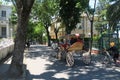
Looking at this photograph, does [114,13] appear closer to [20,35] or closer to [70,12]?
[70,12]

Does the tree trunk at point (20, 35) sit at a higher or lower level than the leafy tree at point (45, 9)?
lower

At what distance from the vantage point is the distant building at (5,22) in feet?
246

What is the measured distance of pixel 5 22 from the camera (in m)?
74.9

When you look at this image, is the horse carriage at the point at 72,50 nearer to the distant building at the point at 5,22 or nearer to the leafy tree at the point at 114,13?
the leafy tree at the point at 114,13

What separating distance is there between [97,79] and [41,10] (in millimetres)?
37331

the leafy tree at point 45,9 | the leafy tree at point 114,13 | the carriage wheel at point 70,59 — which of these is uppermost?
the leafy tree at point 45,9

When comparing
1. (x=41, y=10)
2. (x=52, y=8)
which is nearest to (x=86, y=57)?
(x=52, y=8)

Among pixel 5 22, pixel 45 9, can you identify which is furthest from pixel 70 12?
pixel 5 22

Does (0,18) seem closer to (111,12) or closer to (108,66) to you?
(111,12)

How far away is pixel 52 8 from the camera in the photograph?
155 feet

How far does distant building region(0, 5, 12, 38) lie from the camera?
7494 centimetres

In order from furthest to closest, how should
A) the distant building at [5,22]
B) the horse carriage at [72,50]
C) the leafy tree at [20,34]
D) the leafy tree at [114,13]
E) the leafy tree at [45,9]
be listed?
1. the distant building at [5,22]
2. the leafy tree at [45,9]
3. the leafy tree at [114,13]
4. the horse carriage at [72,50]
5. the leafy tree at [20,34]

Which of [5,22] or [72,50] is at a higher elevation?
[5,22]

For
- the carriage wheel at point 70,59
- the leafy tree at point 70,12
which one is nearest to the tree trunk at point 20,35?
the carriage wheel at point 70,59
